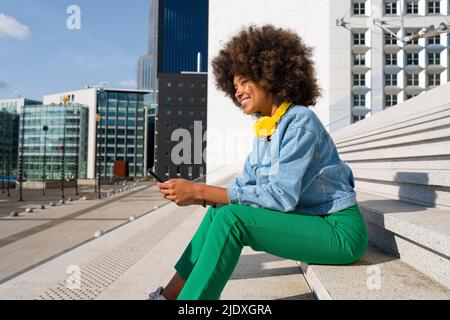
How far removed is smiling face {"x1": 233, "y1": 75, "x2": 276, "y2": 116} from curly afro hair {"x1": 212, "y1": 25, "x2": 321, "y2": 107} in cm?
3

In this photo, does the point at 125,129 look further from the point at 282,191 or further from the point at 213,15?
the point at 282,191

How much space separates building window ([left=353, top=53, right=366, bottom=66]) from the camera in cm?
2201

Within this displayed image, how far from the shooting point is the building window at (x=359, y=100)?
2144 cm

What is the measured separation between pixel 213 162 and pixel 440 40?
17968 mm

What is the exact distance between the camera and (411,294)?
4.49 feet

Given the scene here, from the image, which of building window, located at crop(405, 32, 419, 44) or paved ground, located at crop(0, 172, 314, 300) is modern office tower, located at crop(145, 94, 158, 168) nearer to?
building window, located at crop(405, 32, 419, 44)

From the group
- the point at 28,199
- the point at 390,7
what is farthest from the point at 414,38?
the point at 28,199

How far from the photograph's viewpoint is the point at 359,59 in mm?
22188

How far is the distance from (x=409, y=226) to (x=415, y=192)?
1190 mm

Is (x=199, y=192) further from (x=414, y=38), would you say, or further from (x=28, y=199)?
(x=28, y=199)

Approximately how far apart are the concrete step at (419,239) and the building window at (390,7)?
77.2 feet

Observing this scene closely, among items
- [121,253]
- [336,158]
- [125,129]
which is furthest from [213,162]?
[125,129]

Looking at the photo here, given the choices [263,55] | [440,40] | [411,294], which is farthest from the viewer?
[440,40]

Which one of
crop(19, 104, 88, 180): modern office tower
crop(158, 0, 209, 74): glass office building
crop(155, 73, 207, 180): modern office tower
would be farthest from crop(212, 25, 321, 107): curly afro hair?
crop(158, 0, 209, 74): glass office building
